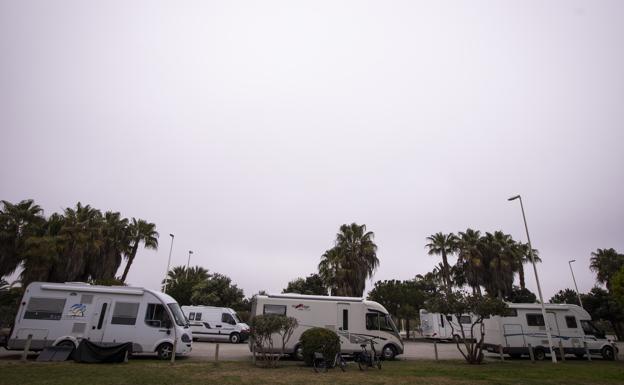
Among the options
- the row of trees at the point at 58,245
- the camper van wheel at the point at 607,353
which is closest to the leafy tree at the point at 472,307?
the camper van wheel at the point at 607,353

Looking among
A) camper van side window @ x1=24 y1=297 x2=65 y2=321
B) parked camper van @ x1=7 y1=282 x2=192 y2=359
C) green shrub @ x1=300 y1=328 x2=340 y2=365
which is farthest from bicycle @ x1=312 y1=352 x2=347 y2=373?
camper van side window @ x1=24 y1=297 x2=65 y2=321

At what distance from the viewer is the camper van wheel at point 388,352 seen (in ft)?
55.3

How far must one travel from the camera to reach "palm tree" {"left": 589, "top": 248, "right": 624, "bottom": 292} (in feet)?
134

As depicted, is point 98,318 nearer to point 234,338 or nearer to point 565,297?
point 234,338

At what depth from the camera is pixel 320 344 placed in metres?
13.1

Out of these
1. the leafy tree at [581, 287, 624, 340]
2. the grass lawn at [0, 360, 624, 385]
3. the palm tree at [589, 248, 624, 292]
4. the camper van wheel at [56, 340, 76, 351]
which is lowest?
the grass lawn at [0, 360, 624, 385]

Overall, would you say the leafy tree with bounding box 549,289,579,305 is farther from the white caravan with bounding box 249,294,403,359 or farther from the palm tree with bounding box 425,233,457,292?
the white caravan with bounding box 249,294,403,359

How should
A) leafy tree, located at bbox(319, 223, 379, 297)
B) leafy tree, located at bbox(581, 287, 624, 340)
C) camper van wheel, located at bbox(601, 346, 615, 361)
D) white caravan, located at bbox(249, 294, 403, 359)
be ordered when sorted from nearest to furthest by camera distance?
white caravan, located at bbox(249, 294, 403, 359) < camper van wheel, located at bbox(601, 346, 615, 361) < leafy tree, located at bbox(319, 223, 379, 297) < leafy tree, located at bbox(581, 287, 624, 340)

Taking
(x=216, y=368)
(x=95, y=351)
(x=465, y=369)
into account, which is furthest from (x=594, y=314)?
(x=95, y=351)

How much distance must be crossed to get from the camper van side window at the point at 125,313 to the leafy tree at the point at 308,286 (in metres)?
33.3

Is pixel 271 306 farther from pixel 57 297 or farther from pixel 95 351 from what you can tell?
pixel 57 297

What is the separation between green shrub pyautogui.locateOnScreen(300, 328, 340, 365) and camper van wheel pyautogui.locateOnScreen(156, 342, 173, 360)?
19.8 ft

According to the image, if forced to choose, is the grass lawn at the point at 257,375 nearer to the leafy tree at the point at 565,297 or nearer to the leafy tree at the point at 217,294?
the leafy tree at the point at 217,294

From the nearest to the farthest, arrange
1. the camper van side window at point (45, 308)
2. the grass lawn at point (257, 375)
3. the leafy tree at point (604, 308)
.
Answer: the grass lawn at point (257, 375)
the camper van side window at point (45, 308)
the leafy tree at point (604, 308)
